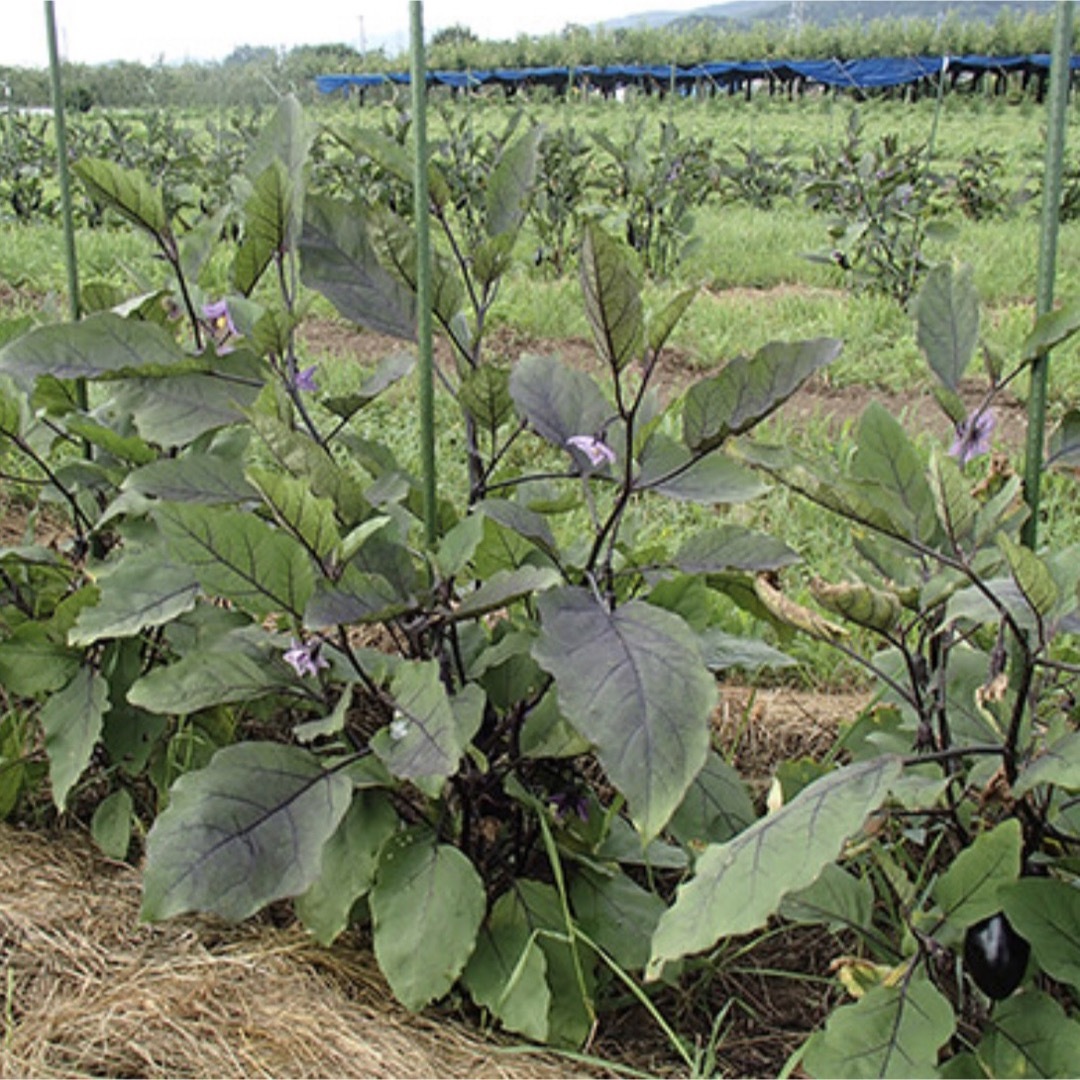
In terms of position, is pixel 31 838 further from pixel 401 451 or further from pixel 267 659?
pixel 401 451

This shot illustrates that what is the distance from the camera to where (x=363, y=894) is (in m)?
1.29

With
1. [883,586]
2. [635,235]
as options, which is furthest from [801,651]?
[635,235]

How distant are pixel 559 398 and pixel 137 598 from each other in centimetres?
48

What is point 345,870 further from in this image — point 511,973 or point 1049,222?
point 1049,222

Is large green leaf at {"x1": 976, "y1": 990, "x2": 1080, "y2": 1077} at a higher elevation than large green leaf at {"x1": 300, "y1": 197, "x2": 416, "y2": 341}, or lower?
lower

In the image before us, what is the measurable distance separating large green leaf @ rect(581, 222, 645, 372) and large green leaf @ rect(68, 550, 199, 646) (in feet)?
1.67

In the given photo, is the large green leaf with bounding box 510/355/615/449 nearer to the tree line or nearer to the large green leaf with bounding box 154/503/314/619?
the large green leaf with bounding box 154/503/314/619

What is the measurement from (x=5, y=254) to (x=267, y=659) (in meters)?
5.14

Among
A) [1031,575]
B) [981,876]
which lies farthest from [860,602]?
[981,876]

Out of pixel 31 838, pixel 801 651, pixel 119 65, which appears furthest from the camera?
pixel 119 65

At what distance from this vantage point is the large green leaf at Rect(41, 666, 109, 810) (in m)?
1.43

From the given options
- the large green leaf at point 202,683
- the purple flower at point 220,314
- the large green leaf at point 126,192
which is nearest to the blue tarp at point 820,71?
the purple flower at point 220,314

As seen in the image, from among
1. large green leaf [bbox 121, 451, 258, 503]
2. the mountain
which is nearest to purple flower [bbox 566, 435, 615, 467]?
large green leaf [bbox 121, 451, 258, 503]

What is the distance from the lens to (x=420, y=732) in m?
1.12
